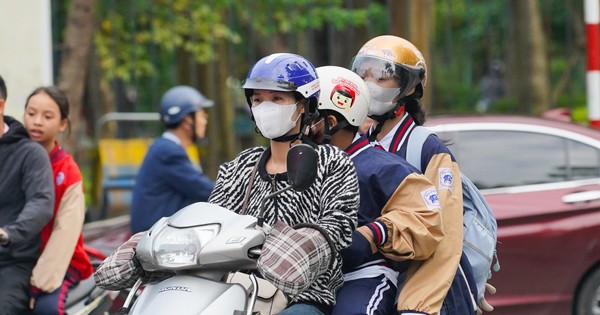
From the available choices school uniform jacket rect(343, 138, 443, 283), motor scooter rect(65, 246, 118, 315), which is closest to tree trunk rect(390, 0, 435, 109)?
motor scooter rect(65, 246, 118, 315)

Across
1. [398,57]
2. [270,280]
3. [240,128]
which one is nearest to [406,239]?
[270,280]

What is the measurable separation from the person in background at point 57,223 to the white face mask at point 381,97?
5.87 ft

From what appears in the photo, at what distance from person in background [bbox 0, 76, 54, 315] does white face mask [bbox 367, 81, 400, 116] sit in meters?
1.71

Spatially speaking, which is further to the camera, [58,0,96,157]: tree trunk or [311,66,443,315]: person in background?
[58,0,96,157]: tree trunk

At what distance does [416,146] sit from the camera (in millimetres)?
4812

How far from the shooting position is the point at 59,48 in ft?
41.9

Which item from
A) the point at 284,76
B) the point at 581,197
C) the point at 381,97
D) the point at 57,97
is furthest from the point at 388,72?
the point at 581,197

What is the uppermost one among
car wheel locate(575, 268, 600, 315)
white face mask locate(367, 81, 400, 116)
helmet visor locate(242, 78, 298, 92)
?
helmet visor locate(242, 78, 298, 92)

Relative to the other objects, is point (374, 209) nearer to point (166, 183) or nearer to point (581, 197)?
point (166, 183)

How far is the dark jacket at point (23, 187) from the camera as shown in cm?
566

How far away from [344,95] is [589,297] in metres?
3.93

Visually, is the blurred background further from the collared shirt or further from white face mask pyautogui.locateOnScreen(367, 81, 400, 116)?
Answer: white face mask pyautogui.locateOnScreen(367, 81, 400, 116)

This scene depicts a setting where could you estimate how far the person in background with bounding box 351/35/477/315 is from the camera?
440 cm

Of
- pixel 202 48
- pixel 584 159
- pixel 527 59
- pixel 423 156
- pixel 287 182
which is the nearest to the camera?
pixel 287 182
